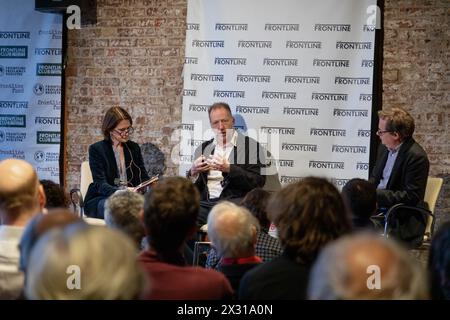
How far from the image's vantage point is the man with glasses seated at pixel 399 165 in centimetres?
510

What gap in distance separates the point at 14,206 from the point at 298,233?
1.10 m

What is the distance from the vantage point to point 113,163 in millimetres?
5852

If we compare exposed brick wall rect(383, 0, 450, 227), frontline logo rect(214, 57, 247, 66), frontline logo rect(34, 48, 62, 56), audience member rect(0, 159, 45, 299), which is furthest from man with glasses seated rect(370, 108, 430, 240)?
frontline logo rect(34, 48, 62, 56)

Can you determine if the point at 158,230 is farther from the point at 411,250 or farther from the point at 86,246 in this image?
the point at 411,250

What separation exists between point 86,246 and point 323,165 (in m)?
4.50

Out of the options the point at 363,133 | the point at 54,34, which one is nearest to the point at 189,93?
the point at 54,34

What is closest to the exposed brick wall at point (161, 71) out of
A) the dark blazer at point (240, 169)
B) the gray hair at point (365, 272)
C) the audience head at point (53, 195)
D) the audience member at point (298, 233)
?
A: the dark blazer at point (240, 169)

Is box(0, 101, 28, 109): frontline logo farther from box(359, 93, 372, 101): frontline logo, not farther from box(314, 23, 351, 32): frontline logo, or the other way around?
box(359, 93, 372, 101): frontline logo

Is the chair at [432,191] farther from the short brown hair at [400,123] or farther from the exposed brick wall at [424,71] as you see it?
the exposed brick wall at [424,71]

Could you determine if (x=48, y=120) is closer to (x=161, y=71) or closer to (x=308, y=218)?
(x=161, y=71)

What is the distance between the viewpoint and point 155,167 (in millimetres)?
6559

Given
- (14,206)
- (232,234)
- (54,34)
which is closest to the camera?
(14,206)

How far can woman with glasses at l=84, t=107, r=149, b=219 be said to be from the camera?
5750mm

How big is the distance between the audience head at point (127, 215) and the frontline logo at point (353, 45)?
3180 mm
